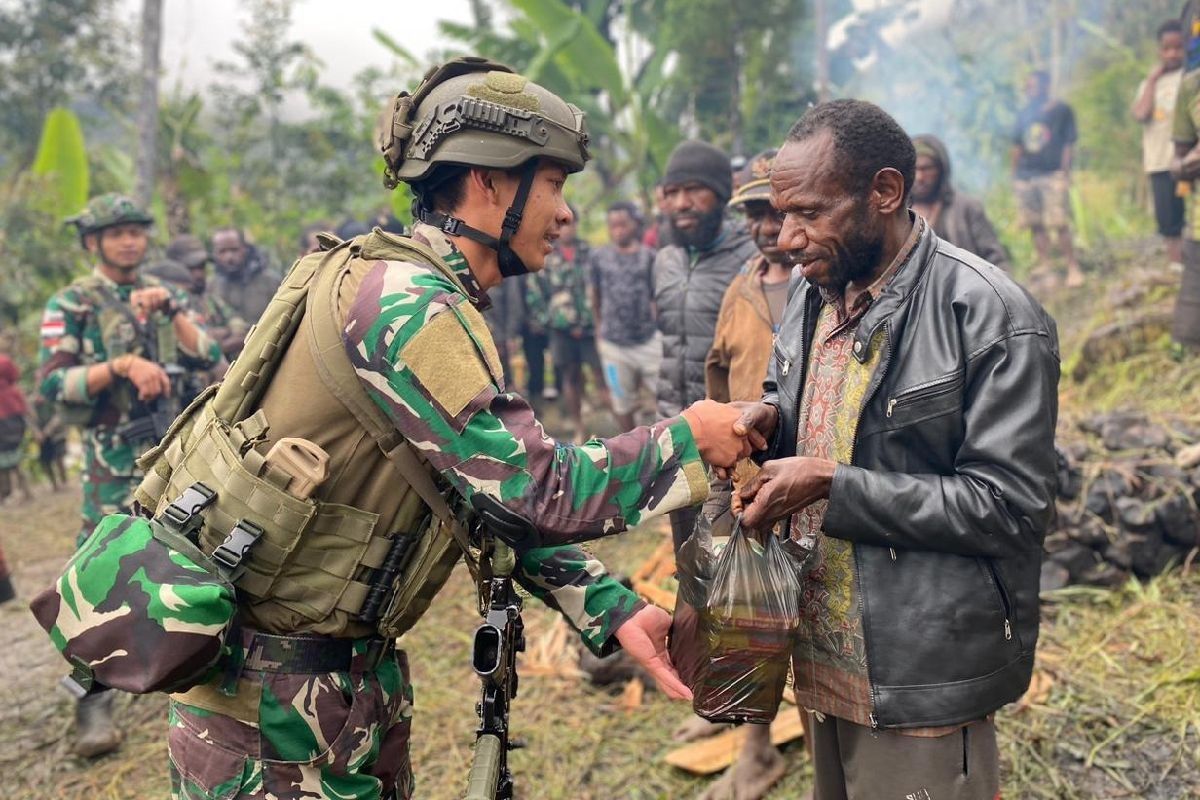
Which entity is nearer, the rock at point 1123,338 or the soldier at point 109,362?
the soldier at point 109,362

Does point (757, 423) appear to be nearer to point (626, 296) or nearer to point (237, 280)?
point (626, 296)

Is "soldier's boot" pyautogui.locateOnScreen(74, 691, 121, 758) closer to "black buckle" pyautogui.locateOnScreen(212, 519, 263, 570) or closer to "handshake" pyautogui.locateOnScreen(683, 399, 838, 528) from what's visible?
"black buckle" pyautogui.locateOnScreen(212, 519, 263, 570)

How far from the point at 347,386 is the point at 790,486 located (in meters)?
1.02

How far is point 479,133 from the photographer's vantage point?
2.17m

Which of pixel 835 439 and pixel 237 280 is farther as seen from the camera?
pixel 237 280

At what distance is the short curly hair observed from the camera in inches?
83.7

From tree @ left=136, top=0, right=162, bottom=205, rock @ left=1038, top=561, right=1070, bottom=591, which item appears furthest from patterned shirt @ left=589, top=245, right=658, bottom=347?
tree @ left=136, top=0, right=162, bottom=205

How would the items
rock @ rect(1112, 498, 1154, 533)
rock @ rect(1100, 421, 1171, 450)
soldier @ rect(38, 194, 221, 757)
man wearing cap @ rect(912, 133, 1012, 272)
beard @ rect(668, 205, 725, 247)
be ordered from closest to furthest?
soldier @ rect(38, 194, 221, 757)
rock @ rect(1112, 498, 1154, 533)
beard @ rect(668, 205, 725, 247)
rock @ rect(1100, 421, 1171, 450)
man wearing cap @ rect(912, 133, 1012, 272)

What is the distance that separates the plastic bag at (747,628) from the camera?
2.21 m

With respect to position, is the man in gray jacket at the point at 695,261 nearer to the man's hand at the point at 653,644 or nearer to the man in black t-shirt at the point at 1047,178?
the man's hand at the point at 653,644

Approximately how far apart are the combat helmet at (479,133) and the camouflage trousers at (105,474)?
10.6 feet

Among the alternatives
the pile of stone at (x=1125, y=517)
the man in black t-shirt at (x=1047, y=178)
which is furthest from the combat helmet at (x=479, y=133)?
the man in black t-shirt at (x=1047, y=178)

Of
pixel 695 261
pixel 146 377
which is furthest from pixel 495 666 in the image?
pixel 695 261

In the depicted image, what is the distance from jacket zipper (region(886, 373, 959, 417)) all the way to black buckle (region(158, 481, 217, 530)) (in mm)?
1561
